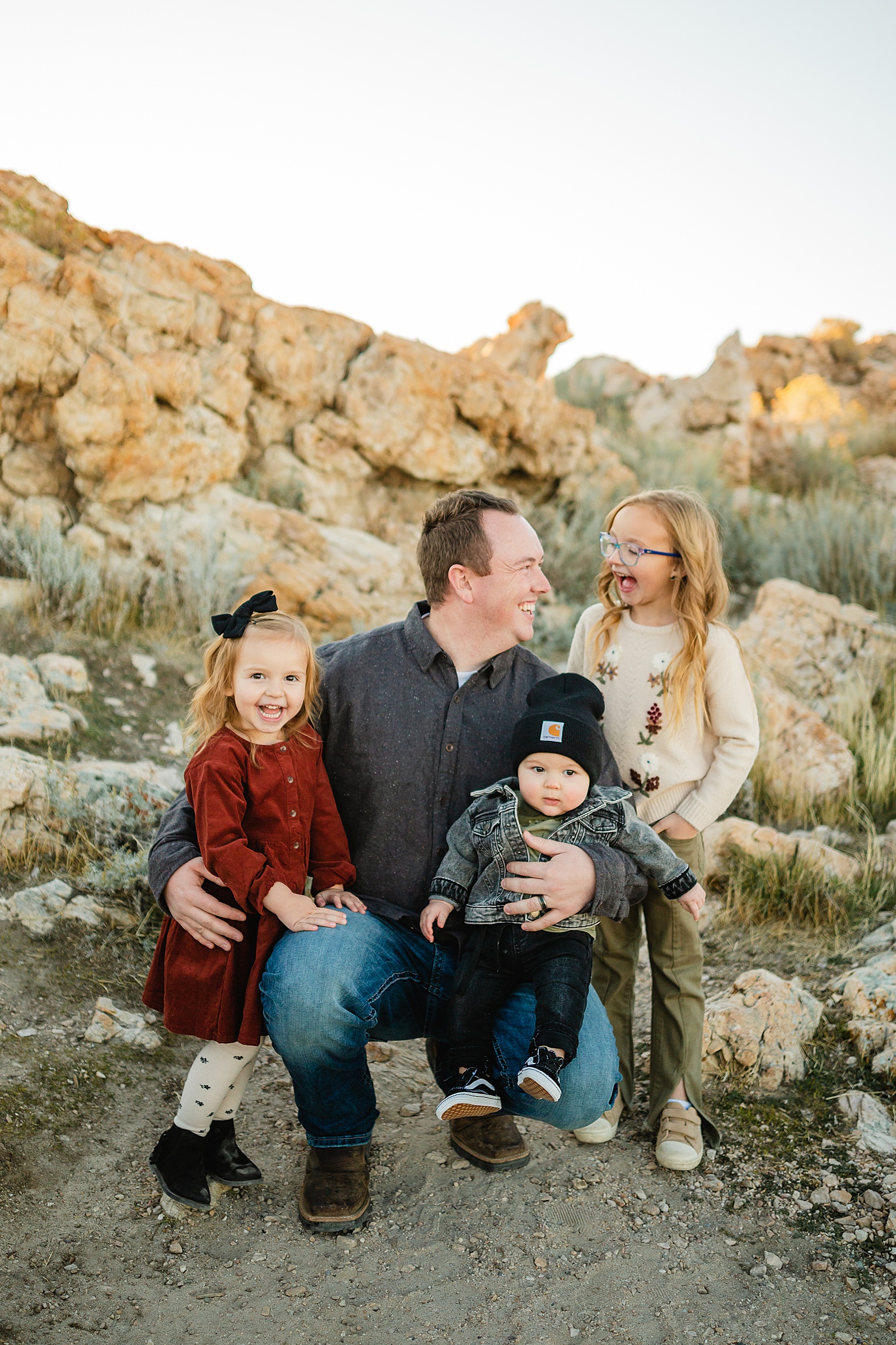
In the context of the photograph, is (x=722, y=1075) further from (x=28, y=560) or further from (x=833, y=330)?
(x=833, y=330)

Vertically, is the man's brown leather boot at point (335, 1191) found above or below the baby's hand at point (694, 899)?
below

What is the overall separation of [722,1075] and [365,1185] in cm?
135

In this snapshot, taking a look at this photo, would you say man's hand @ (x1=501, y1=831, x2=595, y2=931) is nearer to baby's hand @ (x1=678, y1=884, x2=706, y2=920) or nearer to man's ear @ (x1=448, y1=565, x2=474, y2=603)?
baby's hand @ (x1=678, y1=884, x2=706, y2=920)

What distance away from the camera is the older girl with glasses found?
9.77 ft

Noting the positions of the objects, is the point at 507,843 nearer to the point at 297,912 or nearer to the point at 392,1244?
the point at 297,912

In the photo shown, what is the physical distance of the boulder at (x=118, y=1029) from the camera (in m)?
3.00

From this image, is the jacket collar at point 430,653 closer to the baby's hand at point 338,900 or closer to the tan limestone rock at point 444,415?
the baby's hand at point 338,900

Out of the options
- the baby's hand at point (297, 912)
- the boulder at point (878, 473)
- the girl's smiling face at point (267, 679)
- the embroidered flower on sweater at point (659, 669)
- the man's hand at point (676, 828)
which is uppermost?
the boulder at point (878, 473)

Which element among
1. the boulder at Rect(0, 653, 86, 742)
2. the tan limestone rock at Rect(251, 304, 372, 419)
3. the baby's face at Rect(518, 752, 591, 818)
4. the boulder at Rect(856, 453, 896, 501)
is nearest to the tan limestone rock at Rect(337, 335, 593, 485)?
the tan limestone rock at Rect(251, 304, 372, 419)

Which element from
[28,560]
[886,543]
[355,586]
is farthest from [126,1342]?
[886,543]

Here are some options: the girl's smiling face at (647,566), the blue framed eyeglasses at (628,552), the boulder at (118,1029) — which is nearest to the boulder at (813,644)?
the girl's smiling face at (647,566)

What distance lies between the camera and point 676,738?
3086mm

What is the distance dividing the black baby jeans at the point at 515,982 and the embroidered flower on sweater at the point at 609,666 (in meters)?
1.01

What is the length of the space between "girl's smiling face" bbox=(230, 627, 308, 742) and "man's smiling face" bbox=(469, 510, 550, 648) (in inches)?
26.4
